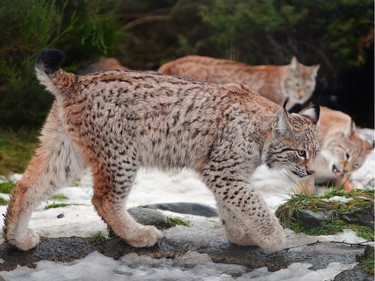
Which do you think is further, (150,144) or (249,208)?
(150,144)

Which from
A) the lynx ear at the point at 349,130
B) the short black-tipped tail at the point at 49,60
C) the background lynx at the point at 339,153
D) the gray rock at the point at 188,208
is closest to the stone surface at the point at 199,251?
the gray rock at the point at 188,208

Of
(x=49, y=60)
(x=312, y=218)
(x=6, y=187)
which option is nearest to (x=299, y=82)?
(x=6, y=187)

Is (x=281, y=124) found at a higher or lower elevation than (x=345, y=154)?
higher

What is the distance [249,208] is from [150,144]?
790 mm

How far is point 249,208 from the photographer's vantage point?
536 centimetres

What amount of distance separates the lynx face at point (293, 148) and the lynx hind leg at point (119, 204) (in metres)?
0.98

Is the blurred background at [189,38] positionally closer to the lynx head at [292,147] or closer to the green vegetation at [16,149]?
the green vegetation at [16,149]

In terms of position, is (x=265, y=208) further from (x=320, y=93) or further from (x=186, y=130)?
(x=320, y=93)

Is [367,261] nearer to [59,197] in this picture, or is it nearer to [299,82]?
[59,197]

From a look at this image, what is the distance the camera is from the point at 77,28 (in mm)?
9812

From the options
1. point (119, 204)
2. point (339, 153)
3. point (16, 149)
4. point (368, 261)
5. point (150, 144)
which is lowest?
point (16, 149)

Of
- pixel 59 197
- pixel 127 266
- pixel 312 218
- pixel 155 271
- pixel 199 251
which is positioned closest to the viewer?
pixel 155 271

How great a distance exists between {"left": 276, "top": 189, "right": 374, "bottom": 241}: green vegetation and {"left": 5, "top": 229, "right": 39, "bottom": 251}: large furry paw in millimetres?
1826

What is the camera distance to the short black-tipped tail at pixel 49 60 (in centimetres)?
529
